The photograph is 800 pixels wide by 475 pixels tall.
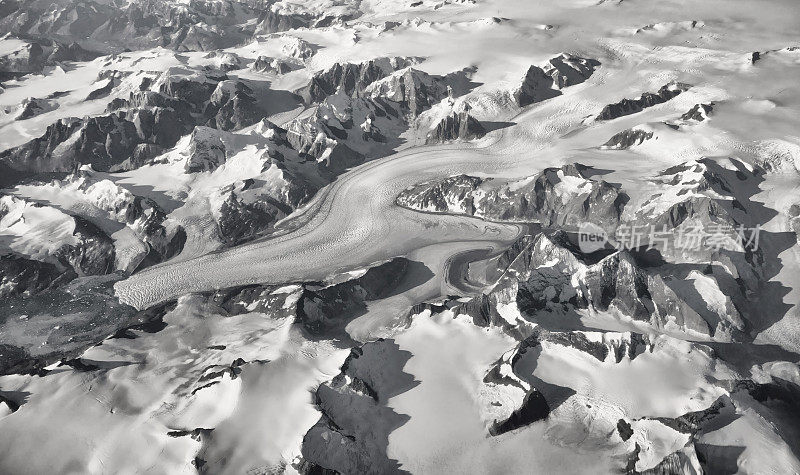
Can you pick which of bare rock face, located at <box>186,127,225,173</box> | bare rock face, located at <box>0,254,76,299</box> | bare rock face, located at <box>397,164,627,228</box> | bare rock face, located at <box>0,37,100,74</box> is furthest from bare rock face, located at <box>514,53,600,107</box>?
bare rock face, located at <box>0,37,100,74</box>

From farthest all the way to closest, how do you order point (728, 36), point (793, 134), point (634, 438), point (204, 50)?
1. point (204, 50)
2. point (728, 36)
3. point (793, 134)
4. point (634, 438)

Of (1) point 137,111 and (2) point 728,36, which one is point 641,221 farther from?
(1) point 137,111

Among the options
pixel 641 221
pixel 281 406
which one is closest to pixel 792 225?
pixel 641 221

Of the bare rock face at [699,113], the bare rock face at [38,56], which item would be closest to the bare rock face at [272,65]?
the bare rock face at [38,56]

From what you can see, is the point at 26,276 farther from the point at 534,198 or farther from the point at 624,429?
the point at 624,429

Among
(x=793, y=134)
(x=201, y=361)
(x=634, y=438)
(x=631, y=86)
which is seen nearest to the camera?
(x=634, y=438)

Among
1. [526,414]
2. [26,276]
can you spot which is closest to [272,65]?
[26,276]
